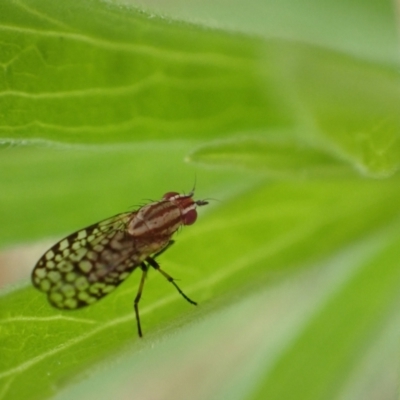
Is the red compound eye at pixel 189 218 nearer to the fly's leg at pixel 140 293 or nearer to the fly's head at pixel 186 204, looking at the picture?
the fly's head at pixel 186 204

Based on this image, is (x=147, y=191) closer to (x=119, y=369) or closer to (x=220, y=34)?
(x=220, y=34)

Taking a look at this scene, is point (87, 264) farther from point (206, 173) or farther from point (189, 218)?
point (206, 173)

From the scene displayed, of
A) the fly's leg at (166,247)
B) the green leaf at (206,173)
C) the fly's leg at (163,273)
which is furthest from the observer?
the fly's leg at (166,247)

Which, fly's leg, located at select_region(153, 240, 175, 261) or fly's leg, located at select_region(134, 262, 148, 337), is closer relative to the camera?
fly's leg, located at select_region(134, 262, 148, 337)

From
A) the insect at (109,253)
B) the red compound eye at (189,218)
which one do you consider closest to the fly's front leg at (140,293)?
the insect at (109,253)

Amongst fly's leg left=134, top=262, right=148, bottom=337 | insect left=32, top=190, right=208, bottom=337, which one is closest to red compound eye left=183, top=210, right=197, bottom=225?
insect left=32, top=190, right=208, bottom=337

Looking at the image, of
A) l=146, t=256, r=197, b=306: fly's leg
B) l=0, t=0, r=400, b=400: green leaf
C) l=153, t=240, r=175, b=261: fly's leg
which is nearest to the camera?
l=0, t=0, r=400, b=400: green leaf

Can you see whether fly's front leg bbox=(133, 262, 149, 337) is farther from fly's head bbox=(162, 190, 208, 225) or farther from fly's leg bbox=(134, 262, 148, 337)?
fly's head bbox=(162, 190, 208, 225)
